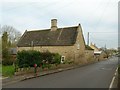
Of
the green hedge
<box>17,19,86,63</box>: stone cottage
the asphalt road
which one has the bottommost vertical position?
the asphalt road

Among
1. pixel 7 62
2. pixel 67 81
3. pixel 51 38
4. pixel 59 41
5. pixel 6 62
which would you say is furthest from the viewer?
pixel 51 38

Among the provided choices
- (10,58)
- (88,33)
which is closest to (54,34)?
(10,58)

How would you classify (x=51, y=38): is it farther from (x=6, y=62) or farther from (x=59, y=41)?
(x=6, y=62)

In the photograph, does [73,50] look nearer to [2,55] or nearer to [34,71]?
[2,55]

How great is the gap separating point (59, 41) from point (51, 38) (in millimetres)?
2606

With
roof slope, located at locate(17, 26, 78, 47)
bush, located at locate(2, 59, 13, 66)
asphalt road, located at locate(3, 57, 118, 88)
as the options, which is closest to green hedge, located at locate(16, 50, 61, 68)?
asphalt road, located at locate(3, 57, 118, 88)

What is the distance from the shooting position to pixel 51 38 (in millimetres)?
45906

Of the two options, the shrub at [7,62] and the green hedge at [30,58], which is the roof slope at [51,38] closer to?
the shrub at [7,62]

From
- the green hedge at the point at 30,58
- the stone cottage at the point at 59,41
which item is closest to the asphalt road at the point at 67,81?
the green hedge at the point at 30,58

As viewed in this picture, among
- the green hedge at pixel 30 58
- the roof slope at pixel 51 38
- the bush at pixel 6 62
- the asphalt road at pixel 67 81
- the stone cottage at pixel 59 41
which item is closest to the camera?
the asphalt road at pixel 67 81

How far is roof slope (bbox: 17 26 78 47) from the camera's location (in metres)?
43.8

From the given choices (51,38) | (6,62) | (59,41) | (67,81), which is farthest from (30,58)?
(51,38)

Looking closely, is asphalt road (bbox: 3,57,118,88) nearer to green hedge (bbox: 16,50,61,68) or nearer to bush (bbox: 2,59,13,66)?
green hedge (bbox: 16,50,61,68)

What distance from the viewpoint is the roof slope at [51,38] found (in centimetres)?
4381
